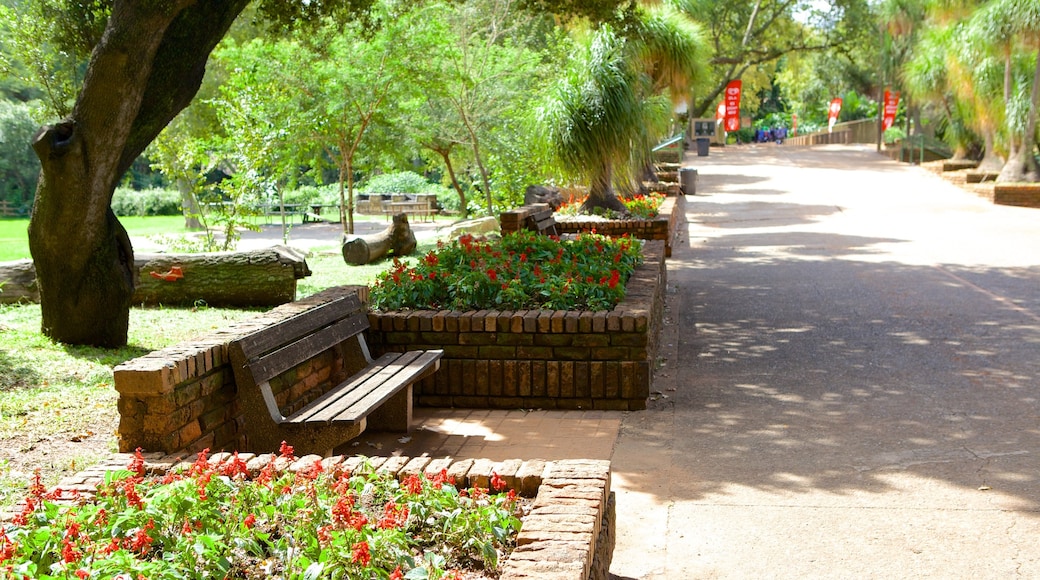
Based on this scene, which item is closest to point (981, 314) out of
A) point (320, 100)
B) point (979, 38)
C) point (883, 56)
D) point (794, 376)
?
point (794, 376)

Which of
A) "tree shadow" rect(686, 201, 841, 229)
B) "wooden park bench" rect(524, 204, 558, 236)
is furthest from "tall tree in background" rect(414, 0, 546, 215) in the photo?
"wooden park bench" rect(524, 204, 558, 236)

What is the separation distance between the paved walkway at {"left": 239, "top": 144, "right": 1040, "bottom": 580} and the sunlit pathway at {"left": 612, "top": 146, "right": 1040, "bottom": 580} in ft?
0.05

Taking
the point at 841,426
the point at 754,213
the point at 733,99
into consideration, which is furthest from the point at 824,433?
the point at 733,99

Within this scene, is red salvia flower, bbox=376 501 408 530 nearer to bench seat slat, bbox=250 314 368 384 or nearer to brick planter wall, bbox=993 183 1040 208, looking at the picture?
bench seat slat, bbox=250 314 368 384

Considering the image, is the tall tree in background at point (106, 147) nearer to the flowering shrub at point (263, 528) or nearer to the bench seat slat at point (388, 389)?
the bench seat slat at point (388, 389)

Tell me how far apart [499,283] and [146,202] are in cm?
4383

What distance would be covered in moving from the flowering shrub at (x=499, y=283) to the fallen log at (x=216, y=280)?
2.58 metres

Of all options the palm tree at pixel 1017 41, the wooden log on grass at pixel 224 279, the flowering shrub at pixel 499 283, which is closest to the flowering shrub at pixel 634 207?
the wooden log on grass at pixel 224 279

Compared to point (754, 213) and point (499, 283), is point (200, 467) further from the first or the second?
point (754, 213)

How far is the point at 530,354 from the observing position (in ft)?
20.8

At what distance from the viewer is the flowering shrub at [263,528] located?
9.19 feet

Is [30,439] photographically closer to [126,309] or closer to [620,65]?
[126,309]

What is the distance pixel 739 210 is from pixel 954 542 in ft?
65.0

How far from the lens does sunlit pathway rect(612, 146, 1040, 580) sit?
3980mm
